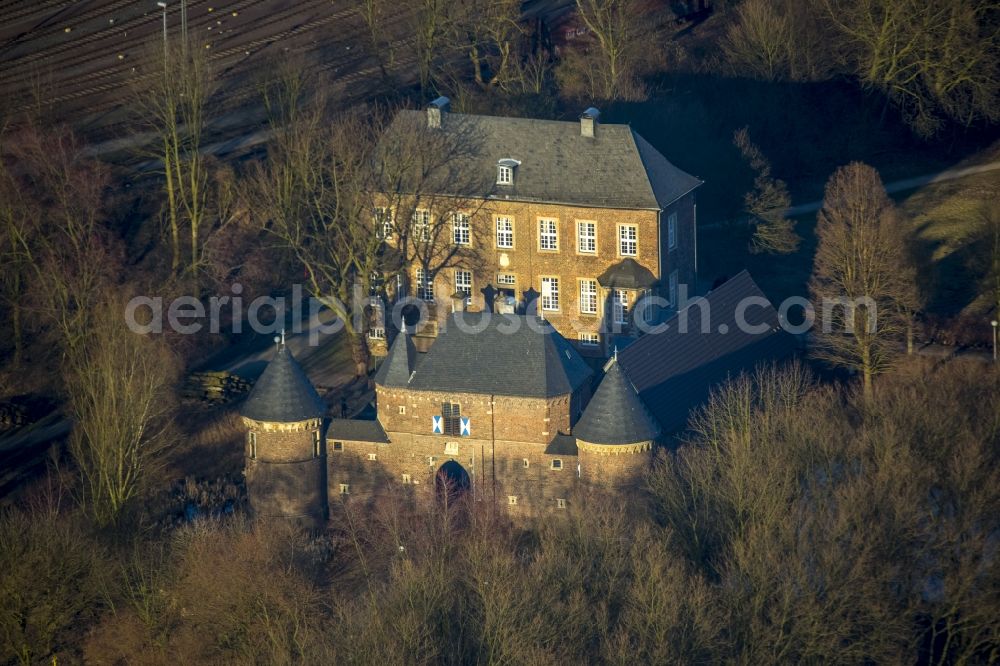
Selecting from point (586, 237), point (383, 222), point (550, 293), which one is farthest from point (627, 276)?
point (383, 222)

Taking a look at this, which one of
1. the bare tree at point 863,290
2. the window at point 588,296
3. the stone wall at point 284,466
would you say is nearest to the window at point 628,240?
the window at point 588,296

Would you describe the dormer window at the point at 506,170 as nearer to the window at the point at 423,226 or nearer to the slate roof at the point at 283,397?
the window at the point at 423,226

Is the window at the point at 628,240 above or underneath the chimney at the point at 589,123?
underneath

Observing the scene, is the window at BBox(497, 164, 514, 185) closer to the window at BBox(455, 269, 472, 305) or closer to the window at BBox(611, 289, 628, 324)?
the window at BBox(455, 269, 472, 305)

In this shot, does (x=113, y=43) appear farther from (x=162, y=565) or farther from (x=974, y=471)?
(x=974, y=471)

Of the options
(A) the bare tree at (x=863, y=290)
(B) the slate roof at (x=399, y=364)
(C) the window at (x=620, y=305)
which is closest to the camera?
(B) the slate roof at (x=399, y=364)

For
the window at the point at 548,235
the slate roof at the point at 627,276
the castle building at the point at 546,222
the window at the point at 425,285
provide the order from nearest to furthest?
1. the slate roof at the point at 627,276
2. the castle building at the point at 546,222
3. the window at the point at 548,235
4. the window at the point at 425,285
